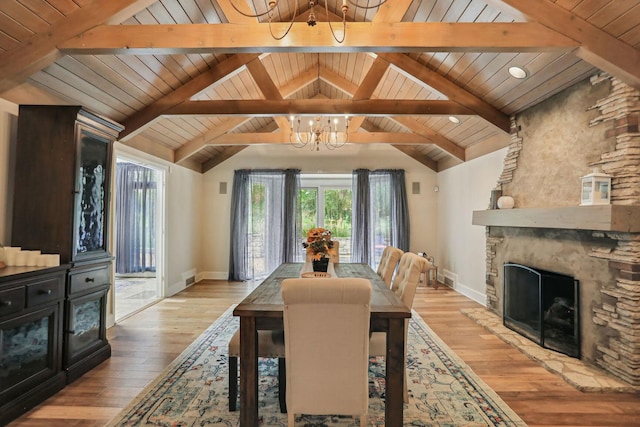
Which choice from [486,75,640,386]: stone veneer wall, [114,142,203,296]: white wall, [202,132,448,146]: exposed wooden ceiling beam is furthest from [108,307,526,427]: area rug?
[202,132,448,146]: exposed wooden ceiling beam

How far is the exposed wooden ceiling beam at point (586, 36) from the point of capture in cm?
221

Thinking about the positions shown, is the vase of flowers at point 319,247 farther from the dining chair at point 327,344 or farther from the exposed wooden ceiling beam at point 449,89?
the exposed wooden ceiling beam at point 449,89

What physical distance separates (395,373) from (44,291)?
2372 mm

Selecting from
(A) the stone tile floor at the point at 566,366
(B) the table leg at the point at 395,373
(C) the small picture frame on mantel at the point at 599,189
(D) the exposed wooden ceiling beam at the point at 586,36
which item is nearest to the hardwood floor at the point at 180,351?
(A) the stone tile floor at the point at 566,366

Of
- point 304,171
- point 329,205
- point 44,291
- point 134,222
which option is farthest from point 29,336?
point 134,222

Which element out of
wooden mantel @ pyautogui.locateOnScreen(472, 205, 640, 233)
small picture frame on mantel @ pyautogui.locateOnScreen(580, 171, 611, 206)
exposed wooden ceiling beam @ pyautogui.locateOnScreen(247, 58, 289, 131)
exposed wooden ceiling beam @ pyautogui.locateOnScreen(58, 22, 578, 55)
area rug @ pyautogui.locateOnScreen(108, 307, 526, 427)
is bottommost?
area rug @ pyautogui.locateOnScreen(108, 307, 526, 427)

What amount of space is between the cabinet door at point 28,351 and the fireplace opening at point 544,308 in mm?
4109

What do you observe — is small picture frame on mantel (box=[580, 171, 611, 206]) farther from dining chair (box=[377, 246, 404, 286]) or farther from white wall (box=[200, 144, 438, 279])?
white wall (box=[200, 144, 438, 279])

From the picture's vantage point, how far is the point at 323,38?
230 cm

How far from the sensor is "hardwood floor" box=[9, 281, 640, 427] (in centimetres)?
206

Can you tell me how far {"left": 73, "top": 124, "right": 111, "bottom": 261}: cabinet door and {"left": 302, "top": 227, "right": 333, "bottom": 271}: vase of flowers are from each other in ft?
5.72

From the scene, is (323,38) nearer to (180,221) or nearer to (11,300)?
(11,300)

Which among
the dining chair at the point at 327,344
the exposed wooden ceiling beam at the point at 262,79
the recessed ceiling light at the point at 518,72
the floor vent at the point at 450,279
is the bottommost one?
the floor vent at the point at 450,279

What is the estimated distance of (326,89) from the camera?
5.71m
